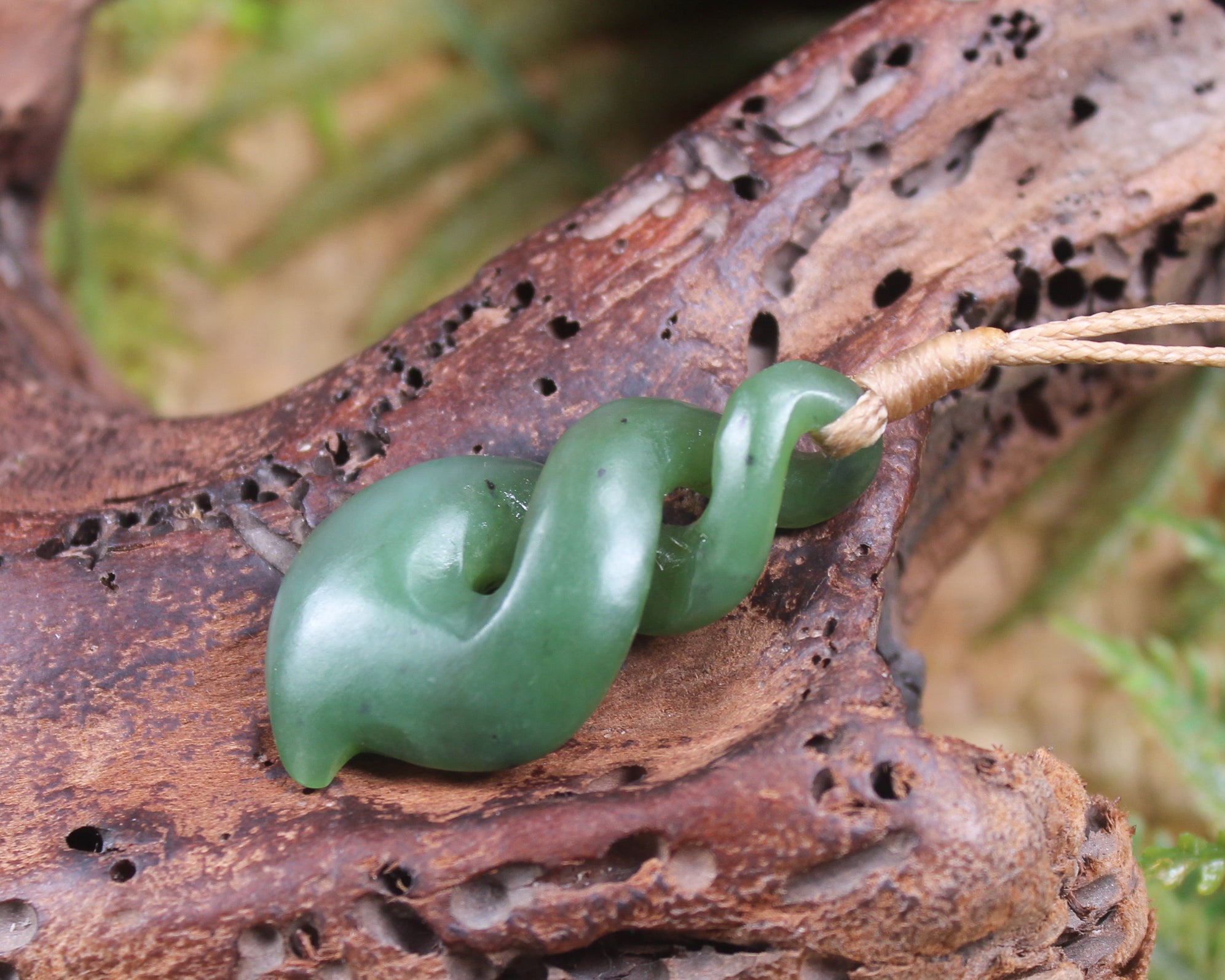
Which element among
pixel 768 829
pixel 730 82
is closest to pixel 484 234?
pixel 730 82

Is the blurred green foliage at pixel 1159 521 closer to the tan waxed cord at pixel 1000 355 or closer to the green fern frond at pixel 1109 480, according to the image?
the green fern frond at pixel 1109 480

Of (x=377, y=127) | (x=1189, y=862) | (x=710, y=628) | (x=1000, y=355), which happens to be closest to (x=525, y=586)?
(x=710, y=628)

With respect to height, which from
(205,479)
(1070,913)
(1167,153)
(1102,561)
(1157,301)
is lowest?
(1102,561)

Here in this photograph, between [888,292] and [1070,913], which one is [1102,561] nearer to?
[888,292]

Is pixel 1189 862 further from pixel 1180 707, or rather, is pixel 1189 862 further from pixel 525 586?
pixel 525 586

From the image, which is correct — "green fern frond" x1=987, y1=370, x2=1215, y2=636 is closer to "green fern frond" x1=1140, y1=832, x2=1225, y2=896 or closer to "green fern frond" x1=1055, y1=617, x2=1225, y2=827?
"green fern frond" x1=1055, y1=617, x2=1225, y2=827
